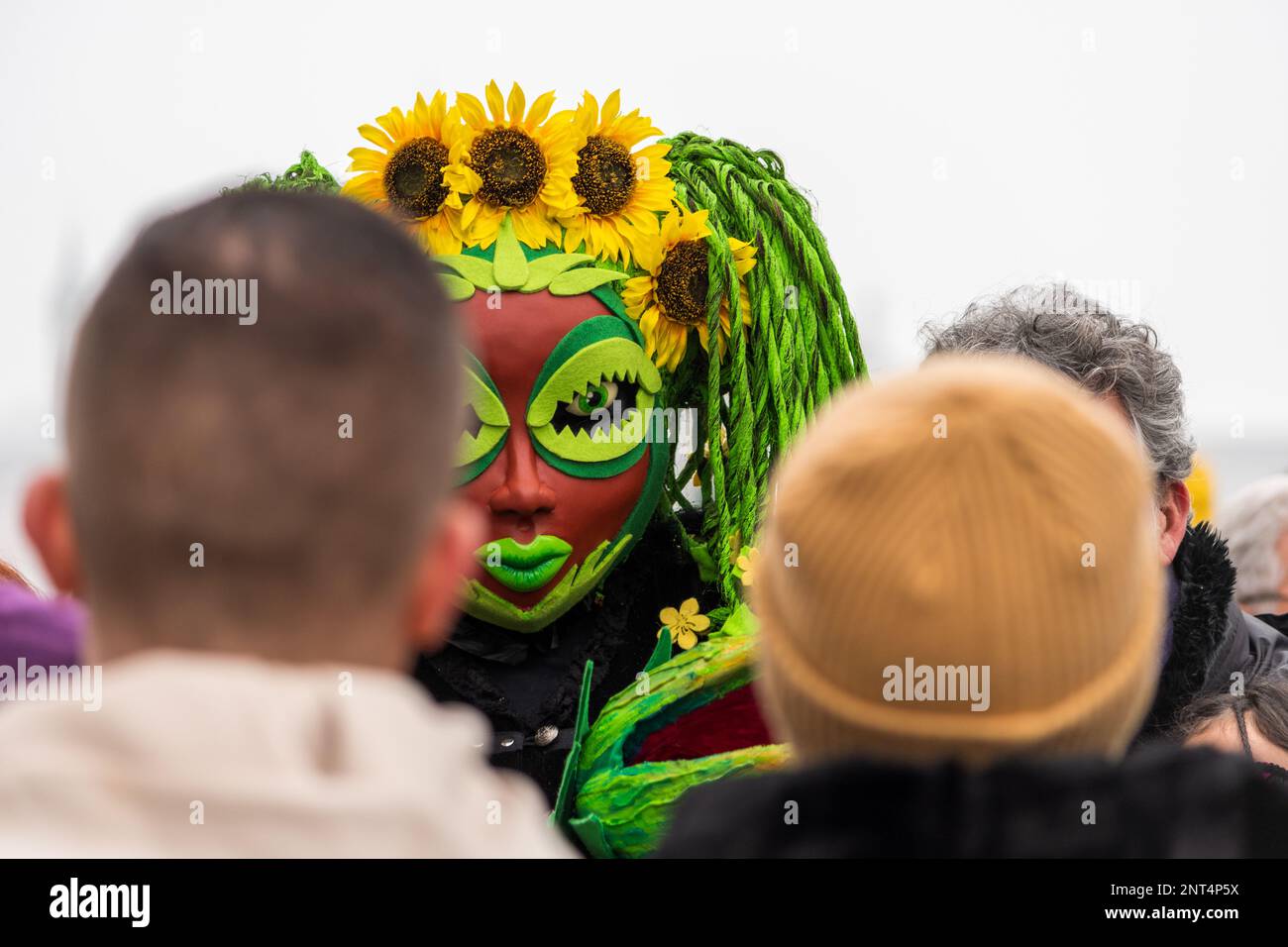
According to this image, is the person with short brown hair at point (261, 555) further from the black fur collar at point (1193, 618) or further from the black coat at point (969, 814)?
the black fur collar at point (1193, 618)

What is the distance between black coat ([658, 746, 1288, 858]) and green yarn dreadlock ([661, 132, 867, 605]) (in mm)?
1218

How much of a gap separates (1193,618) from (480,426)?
1081 millimetres

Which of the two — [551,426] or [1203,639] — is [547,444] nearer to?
[551,426]

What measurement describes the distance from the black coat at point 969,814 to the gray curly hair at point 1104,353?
1.22m

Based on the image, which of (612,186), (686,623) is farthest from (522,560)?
(612,186)

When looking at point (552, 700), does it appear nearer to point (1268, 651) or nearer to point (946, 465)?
point (1268, 651)

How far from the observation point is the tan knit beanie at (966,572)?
0.92 meters

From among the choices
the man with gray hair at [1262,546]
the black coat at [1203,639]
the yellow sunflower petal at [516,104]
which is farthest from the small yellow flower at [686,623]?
the man with gray hair at [1262,546]

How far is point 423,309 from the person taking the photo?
885 millimetres

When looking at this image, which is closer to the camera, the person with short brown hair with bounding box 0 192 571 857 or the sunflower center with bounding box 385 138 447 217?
the person with short brown hair with bounding box 0 192 571 857

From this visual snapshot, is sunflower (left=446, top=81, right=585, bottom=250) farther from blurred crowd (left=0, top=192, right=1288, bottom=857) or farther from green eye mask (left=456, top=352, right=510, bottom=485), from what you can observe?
blurred crowd (left=0, top=192, right=1288, bottom=857)

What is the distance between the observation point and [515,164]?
217cm

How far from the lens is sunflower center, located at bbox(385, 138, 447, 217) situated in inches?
84.4

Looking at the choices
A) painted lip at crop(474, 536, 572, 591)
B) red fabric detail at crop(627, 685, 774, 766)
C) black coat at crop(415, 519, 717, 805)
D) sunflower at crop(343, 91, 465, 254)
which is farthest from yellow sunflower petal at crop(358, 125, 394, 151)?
red fabric detail at crop(627, 685, 774, 766)
